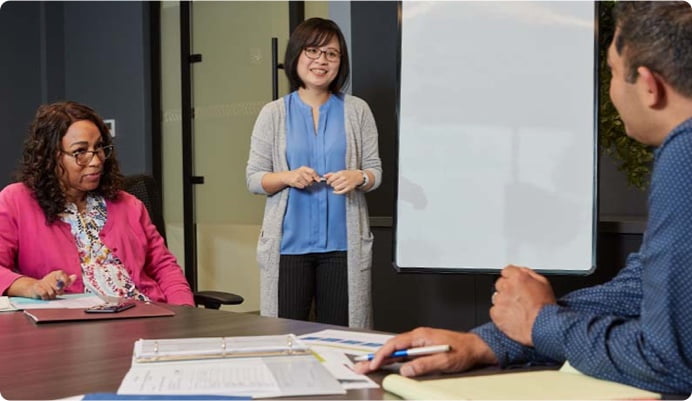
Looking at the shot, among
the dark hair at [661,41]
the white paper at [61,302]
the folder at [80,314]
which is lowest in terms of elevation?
the white paper at [61,302]

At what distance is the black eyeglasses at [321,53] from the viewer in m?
2.70

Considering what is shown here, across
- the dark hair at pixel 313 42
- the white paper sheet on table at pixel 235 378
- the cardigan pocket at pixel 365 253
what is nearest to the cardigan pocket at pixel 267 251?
the cardigan pocket at pixel 365 253

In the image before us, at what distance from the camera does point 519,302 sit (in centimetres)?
114

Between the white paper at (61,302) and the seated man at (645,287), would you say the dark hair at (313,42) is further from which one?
the seated man at (645,287)

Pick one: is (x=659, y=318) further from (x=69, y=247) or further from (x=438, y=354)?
(x=69, y=247)

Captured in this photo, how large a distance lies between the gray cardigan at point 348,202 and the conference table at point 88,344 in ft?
2.90

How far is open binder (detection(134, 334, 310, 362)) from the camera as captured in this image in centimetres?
119

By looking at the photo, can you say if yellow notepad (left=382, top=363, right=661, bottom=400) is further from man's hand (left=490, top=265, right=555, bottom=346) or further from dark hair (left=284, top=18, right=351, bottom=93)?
dark hair (left=284, top=18, right=351, bottom=93)

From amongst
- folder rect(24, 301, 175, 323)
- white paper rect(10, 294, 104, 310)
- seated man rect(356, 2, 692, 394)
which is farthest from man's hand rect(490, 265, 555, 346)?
white paper rect(10, 294, 104, 310)

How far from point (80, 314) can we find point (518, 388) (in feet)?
3.37

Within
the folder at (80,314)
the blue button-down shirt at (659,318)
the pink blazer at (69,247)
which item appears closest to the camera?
the blue button-down shirt at (659,318)

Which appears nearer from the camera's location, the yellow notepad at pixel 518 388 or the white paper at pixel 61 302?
the yellow notepad at pixel 518 388

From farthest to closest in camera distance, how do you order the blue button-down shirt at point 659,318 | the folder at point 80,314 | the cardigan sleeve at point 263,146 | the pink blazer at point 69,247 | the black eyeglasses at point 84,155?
1. the cardigan sleeve at point 263,146
2. the black eyeglasses at point 84,155
3. the pink blazer at point 69,247
4. the folder at point 80,314
5. the blue button-down shirt at point 659,318

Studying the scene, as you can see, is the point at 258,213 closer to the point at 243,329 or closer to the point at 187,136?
the point at 187,136
